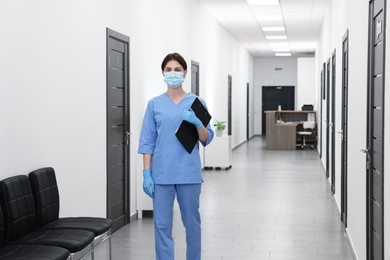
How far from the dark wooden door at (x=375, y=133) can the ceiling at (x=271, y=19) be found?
22.6 ft

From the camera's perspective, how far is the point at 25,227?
147 inches

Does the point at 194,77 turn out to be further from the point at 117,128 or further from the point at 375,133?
the point at 375,133

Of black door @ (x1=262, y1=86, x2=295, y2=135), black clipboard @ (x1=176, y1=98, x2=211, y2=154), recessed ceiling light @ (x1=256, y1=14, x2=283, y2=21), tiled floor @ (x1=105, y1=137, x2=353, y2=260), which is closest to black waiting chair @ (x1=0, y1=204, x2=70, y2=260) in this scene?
black clipboard @ (x1=176, y1=98, x2=211, y2=154)

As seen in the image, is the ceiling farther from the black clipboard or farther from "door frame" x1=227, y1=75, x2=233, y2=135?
the black clipboard

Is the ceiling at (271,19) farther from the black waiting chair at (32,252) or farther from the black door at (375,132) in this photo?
the black waiting chair at (32,252)

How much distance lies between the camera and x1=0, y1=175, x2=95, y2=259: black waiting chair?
3.51 metres

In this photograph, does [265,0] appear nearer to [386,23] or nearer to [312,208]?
[312,208]

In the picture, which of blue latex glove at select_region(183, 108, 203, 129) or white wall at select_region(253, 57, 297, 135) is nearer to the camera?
blue latex glove at select_region(183, 108, 203, 129)

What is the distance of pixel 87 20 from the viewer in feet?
16.8

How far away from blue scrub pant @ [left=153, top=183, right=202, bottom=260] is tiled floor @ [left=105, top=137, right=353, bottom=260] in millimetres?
1113

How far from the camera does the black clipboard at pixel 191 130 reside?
12.2 feet

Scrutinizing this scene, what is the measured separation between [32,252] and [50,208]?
33.4 inches

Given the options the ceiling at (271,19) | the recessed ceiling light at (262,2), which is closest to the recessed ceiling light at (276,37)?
the ceiling at (271,19)

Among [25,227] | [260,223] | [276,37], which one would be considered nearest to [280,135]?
[276,37]
